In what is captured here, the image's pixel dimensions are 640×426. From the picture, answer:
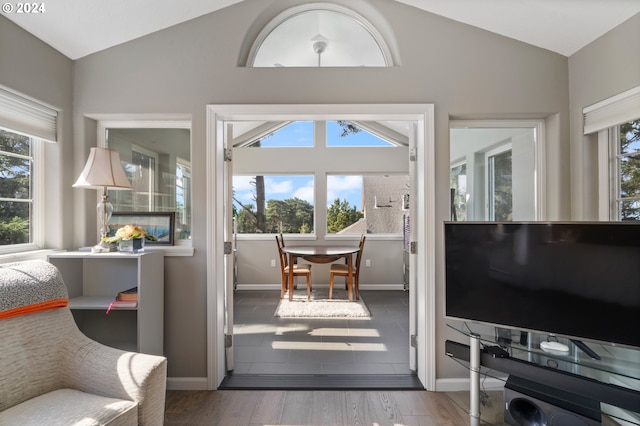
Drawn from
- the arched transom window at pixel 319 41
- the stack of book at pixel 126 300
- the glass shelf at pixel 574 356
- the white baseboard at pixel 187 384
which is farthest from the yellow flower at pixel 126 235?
the glass shelf at pixel 574 356

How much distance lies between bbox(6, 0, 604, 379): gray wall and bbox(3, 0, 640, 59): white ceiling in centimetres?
7

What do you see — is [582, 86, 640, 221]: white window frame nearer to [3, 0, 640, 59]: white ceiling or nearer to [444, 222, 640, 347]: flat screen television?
[3, 0, 640, 59]: white ceiling

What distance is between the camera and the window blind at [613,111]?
180 centimetres

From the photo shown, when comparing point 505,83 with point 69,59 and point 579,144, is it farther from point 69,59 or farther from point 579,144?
point 69,59

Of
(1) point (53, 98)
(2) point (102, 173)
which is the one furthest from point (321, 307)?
(1) point (53, 98)

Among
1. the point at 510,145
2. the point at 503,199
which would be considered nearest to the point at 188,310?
the point at 503,199

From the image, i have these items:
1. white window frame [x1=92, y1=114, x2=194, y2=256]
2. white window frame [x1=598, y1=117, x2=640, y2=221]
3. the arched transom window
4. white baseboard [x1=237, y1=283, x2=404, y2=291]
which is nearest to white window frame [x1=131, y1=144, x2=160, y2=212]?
white window frame [x1=92, y1=114, x2=194, y2=256]

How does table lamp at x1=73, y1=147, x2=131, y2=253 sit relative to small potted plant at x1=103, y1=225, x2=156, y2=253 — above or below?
above

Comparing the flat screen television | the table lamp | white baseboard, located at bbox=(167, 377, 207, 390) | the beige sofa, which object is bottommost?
white baseboard, located at bbox=(167, 377, 207, 390)

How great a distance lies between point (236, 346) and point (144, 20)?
2821 mm

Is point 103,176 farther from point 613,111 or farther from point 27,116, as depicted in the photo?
point 613,111

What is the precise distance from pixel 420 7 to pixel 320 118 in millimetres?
1078

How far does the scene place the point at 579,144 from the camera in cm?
216

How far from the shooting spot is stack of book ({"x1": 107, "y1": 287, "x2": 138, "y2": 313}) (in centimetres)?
194
